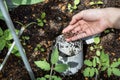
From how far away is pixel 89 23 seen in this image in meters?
2.03

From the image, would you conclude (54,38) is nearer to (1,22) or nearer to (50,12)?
(50,12)

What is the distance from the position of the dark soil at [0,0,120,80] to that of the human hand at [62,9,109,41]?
0.54ft

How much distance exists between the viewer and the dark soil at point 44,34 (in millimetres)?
1973

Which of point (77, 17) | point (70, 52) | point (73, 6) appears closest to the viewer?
point (70, 52)

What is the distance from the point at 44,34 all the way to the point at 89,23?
39 cm

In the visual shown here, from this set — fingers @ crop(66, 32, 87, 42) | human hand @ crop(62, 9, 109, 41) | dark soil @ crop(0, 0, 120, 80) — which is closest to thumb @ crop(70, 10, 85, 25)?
human hand @ crop(62, 9, 109, 41)

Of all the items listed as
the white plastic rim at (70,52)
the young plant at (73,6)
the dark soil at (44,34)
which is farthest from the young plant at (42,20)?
the white plastic rim at (70,52)

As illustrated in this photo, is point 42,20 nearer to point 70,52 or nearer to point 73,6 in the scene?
point 73,6

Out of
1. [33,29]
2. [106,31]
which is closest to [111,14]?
[106,31]

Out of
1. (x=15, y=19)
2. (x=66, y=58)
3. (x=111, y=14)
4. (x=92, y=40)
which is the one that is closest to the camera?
(x=66, y=58)

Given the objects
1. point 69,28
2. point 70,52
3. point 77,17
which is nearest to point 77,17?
point 77,17

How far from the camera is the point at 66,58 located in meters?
1.83

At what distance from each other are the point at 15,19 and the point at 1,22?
0.39ft

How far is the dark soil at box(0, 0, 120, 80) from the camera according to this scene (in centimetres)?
197
